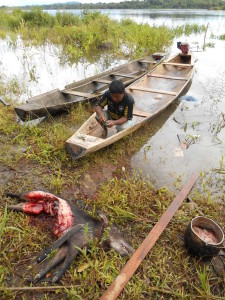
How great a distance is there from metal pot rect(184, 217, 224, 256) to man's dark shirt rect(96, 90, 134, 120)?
2.06 metres

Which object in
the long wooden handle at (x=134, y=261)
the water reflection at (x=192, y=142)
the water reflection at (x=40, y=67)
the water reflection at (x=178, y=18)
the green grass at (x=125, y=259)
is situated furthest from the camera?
the water reflection at (x=178, y=18)

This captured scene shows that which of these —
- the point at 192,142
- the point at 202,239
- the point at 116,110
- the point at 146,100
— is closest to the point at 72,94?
the point at 116,110

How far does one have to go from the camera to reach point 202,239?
2217 millimetres

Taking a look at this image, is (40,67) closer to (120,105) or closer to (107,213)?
(120,105)

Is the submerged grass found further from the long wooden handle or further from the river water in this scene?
the long wooden handle

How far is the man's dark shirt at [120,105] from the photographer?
12.4 ft

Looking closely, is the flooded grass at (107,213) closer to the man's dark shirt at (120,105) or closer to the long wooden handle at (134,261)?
the long wooden handle at (134,261)

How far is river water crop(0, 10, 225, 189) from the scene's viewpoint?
3857mm

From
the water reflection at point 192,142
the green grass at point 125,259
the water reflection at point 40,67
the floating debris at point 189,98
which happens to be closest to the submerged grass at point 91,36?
the water reflection at point 40,67

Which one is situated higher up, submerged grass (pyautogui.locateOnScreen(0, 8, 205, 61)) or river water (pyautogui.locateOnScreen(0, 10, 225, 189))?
submerged grass (pyautogui.locateOnScreen(0, 8, 205, 61))

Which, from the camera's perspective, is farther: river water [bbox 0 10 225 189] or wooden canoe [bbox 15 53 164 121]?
wooden canoe [bbox 15 53 164 121]

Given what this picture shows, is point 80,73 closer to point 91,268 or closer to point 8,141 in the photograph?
point 8,141

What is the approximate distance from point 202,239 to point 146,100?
4090 millimetres

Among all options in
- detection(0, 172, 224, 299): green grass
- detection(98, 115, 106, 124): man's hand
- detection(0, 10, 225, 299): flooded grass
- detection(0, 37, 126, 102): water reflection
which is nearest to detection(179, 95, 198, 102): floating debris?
detection(0, 10, 225, 299): flooded grass
